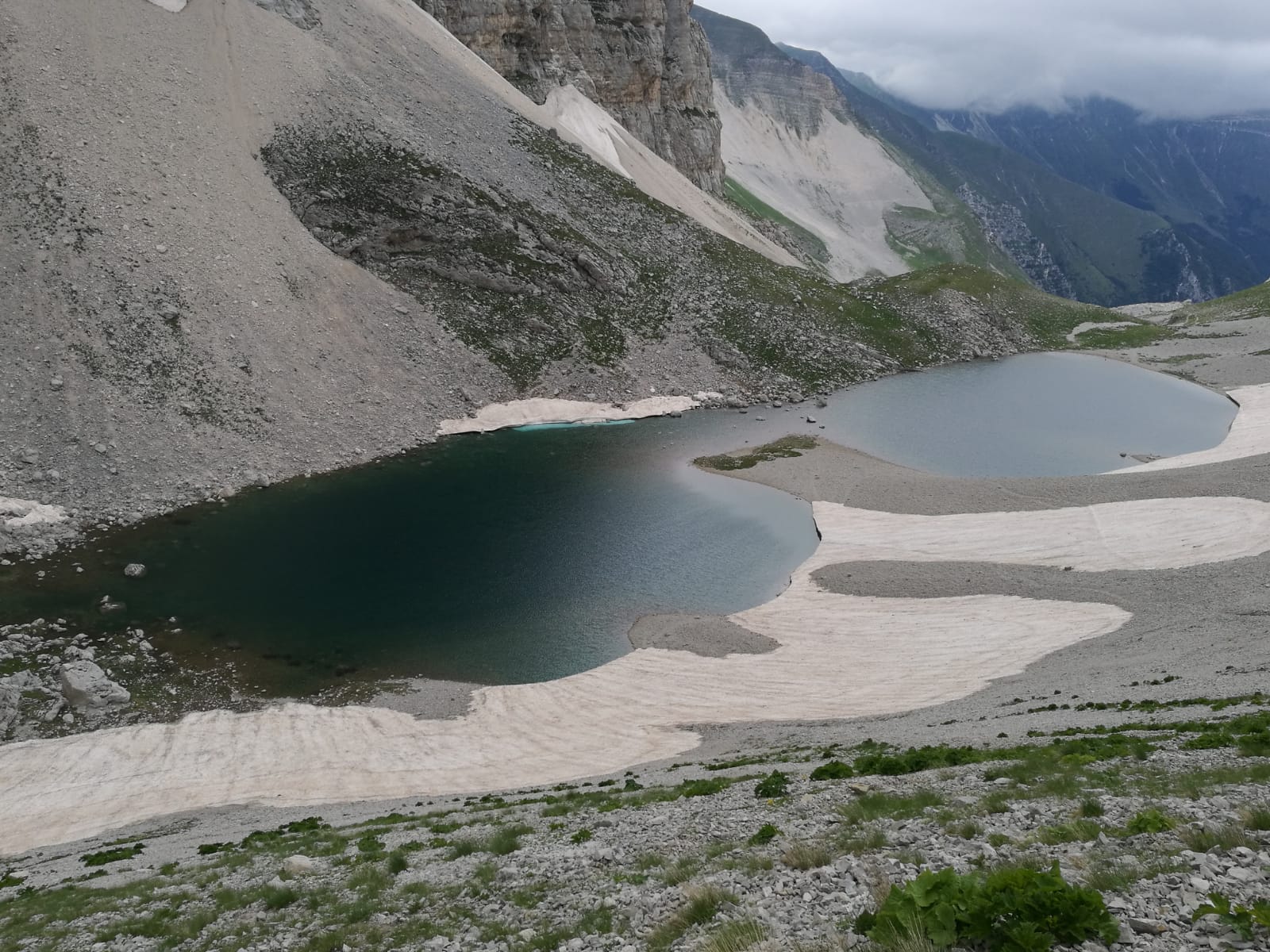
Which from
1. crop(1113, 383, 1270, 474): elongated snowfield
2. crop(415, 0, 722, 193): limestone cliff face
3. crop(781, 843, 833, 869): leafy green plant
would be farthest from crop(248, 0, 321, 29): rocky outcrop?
crop(781, 843, 833, 869): leafy green plant

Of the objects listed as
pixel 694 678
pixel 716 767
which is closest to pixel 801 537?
pixel 694 678

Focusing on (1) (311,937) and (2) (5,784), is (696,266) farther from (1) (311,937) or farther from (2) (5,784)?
(1) (311,937)

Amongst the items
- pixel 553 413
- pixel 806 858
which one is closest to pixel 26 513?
pixel 553 413

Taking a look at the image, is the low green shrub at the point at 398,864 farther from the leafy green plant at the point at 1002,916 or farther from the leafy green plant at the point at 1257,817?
the leafy green plant at the point at 1257,817

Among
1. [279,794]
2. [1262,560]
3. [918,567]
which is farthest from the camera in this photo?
[918,567]

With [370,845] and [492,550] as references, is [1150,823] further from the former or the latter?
[492,550]

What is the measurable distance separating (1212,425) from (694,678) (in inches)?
2797

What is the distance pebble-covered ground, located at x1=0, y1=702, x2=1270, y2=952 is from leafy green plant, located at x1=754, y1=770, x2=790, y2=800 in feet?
0.26

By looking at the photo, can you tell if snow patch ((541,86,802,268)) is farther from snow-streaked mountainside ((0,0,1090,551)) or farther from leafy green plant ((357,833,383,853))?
leafy green plant ((357,833,383,853))

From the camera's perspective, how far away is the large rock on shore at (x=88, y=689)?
111ft

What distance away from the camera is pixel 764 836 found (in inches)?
588

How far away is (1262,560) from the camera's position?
1613 inches

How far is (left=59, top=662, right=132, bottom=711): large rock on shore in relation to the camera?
1336 inches

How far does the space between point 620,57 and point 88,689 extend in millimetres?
128945
